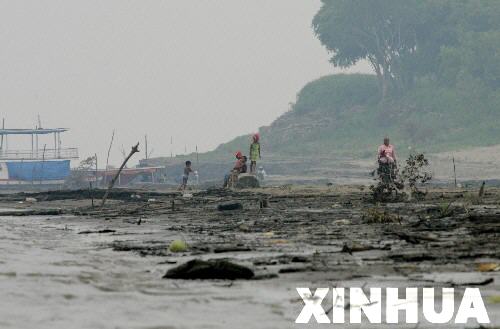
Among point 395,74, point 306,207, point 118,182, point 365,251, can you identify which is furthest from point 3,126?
point 365,251

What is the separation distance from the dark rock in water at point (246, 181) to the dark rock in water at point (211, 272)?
23360 millimetres

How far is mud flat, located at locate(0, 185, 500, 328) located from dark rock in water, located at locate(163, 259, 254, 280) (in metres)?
0.12

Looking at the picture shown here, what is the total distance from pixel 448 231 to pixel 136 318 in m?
6.25

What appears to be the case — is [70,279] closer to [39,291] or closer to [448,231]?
[39,291]

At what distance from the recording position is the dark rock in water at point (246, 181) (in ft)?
101

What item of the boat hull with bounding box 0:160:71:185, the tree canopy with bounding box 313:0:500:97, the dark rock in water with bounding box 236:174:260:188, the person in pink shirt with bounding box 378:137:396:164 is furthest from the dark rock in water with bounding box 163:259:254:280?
the tree canopy with bounding box 313:0:500:97

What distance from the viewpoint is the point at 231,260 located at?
28.9 ft

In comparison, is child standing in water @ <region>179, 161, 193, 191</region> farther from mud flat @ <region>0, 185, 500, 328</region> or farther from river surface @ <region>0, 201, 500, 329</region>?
river surface @ <region>0, 201, 500, 329</region>

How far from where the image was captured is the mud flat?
5.90 meters

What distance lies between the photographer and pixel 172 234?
13.1 metres

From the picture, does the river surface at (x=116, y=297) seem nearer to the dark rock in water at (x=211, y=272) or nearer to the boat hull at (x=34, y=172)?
the dark rock in water at (x=211, y=272)

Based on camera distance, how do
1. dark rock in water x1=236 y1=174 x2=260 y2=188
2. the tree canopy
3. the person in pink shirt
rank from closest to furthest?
the person in pink shirt, dark rock in water x1=236 y1=174 x2=260 y2=188, the tree canopy

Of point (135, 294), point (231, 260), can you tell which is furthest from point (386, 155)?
point (135, 294)

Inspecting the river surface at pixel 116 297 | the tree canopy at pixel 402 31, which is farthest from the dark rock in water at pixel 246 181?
the tree canopy at pixel 402 31
